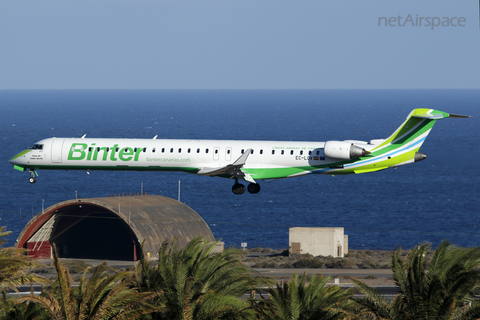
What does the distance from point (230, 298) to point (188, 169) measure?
92.3 feet

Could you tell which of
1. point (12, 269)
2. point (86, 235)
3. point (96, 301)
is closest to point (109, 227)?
point (86, 235)

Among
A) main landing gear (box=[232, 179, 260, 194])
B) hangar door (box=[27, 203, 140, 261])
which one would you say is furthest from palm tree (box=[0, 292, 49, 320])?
hangar door (box=[27, 203, 140, 261])

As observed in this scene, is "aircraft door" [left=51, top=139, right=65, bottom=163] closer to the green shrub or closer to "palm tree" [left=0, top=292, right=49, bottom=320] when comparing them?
the green shrub

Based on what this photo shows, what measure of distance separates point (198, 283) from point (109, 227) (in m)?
69.9

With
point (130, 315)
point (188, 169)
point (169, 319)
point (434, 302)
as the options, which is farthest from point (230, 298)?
point (188, 169)

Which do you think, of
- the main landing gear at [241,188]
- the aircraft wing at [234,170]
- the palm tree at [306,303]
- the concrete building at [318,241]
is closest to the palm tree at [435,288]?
the palm tree at [306,303]

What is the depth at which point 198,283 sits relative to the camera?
40.6 m

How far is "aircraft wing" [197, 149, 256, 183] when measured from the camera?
209 feet

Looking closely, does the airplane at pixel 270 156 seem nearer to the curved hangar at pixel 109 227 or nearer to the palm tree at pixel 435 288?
the palm tree at pixel 435 288

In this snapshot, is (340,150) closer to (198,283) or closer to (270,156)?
(270,156)

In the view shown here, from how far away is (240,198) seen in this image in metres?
190

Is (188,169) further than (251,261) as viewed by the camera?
No

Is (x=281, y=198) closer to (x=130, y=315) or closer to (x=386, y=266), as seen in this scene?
(x=386, y=266)

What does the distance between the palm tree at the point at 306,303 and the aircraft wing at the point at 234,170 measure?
24.5 metres
